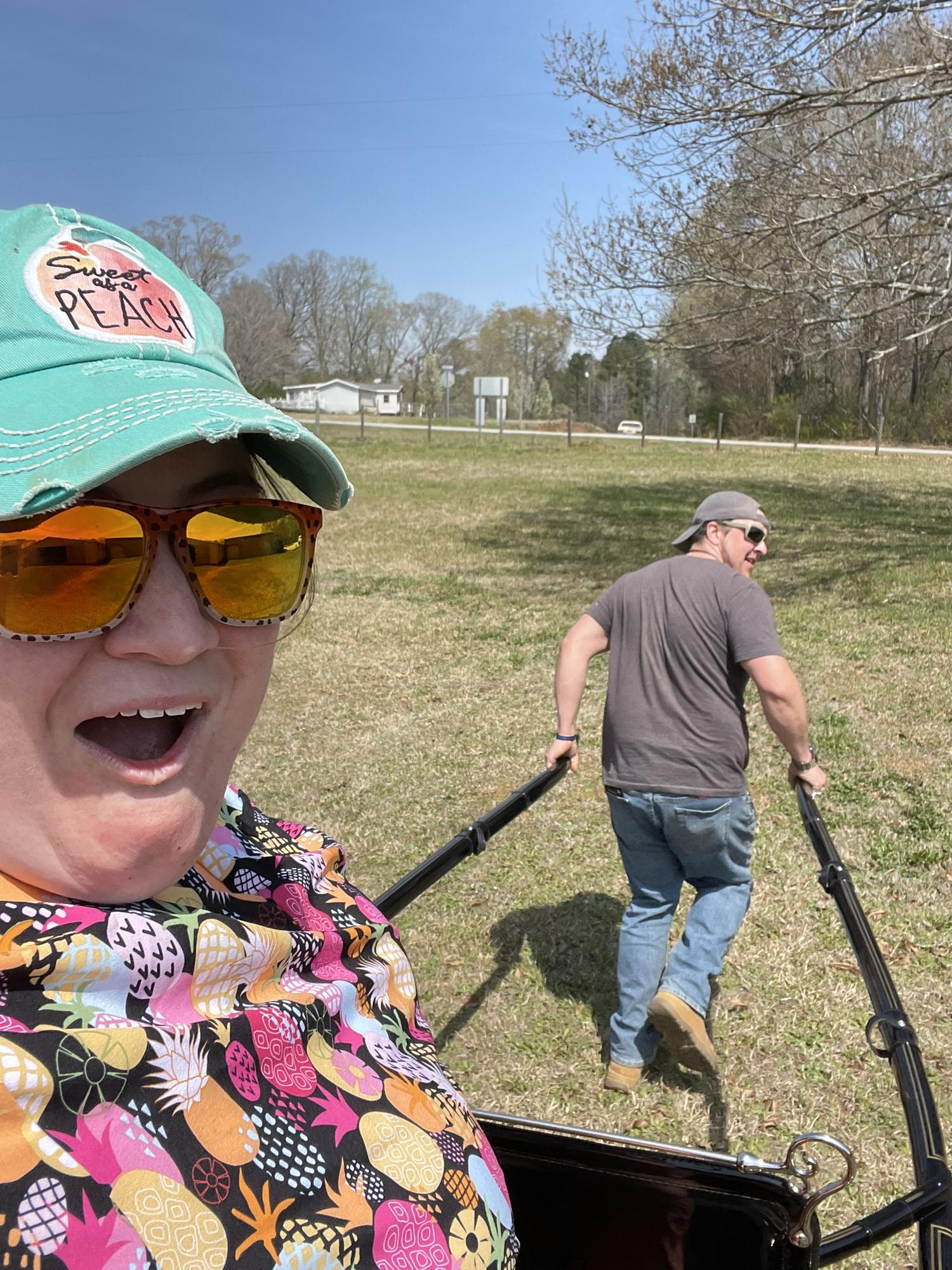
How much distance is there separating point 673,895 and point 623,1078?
2.00 feet

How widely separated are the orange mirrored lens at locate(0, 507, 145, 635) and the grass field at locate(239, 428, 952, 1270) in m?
2.79

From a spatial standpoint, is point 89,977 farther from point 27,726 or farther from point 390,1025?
point 390,1025

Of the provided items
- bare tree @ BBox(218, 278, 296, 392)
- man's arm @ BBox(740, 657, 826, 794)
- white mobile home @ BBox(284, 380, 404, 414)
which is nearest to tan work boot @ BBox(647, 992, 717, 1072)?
man's arm @ BBox(740, 657, 826, 794)

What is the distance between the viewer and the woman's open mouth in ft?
3.18

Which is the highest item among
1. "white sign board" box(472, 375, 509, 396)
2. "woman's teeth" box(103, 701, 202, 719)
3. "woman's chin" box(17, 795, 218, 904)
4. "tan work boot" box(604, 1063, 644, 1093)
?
"white sign board" box(472, 375, 509, 396)

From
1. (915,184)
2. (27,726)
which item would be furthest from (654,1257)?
(915,184)

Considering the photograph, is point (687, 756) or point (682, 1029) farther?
point (687, 756)

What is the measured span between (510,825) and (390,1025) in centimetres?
398

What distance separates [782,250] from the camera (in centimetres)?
954

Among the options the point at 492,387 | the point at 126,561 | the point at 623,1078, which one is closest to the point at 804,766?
the point at 623,1078

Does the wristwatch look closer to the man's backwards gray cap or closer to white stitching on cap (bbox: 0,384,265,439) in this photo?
the man's backwards gray cap

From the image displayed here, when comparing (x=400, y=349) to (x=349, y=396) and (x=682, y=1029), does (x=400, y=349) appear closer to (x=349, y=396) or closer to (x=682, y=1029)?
(x=349, y=396)

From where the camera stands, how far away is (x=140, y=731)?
1008 mm

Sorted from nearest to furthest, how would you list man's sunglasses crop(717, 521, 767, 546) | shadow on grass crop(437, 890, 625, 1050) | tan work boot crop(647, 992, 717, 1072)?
tan work boot crop(647, 992, 717, 1072), man's sunglasses crop(717, 521, 767, 546), shadow on grass crop(437, 890, 625, 1050)
